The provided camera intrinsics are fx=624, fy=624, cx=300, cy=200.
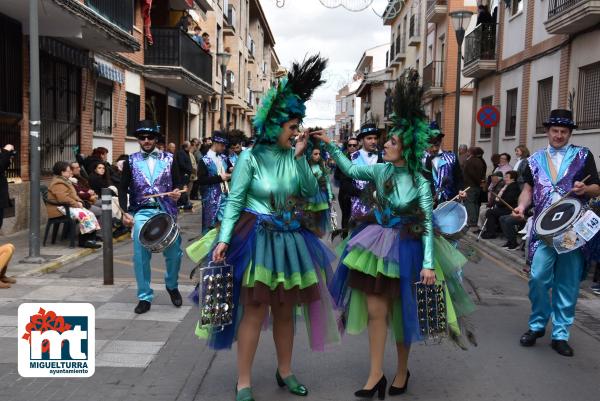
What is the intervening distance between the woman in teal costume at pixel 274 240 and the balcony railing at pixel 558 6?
1106 cm

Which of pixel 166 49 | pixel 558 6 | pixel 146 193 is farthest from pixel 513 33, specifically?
pixel 146 193

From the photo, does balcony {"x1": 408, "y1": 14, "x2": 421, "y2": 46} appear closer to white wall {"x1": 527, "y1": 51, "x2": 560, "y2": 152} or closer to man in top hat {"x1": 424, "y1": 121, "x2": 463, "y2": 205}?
white wall {"x1": 527, "y1": 51, "x2": 560, "y2": 152}

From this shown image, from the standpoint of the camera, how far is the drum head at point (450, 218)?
4562 millimetres

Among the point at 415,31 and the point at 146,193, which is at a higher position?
the point at 415,31

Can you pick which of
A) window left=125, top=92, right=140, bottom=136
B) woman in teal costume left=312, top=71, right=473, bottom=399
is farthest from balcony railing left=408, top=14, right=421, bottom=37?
woman in teal costume left=312, top=71, right=473, bottom=399

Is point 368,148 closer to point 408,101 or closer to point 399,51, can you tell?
point 408,101

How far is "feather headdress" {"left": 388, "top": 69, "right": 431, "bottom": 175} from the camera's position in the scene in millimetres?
4145

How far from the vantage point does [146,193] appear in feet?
20.7

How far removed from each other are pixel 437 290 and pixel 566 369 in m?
1.65

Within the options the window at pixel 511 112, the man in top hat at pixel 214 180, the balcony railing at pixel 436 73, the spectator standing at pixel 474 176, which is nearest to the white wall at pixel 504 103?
the window at pixel 511 112

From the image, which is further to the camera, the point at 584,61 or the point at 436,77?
the point at 436,77

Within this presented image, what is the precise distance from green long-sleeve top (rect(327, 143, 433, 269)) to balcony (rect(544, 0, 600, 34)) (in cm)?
1037

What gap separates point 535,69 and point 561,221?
44.3 ft

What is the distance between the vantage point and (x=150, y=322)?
5922 millimetres
